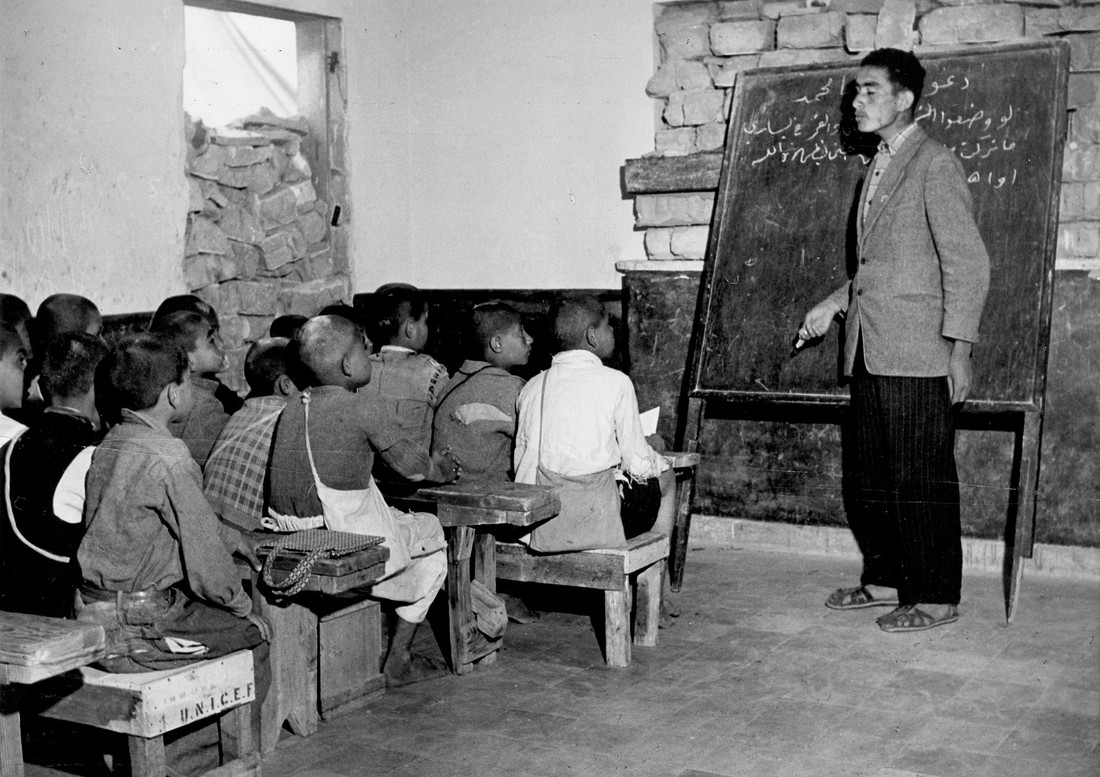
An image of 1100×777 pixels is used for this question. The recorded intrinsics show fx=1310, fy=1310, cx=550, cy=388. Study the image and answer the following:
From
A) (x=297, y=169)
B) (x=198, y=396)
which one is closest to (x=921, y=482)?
(x=198, y=396)

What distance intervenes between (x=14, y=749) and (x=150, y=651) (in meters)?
0.39

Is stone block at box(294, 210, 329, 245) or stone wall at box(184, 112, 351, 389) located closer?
stone wall at box(184, 112, 351, 389)

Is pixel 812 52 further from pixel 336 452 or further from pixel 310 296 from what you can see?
pixel 336 452

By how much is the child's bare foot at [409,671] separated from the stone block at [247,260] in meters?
2.99

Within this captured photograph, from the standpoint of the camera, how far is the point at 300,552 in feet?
12.4

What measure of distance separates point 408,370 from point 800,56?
8.01 feet

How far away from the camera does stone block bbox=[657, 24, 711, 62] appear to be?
21.3 ft

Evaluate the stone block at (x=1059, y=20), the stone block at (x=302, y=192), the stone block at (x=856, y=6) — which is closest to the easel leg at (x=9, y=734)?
the stone block at (x=302, y=192)

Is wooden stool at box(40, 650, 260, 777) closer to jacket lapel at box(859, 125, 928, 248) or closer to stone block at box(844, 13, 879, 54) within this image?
jacket lapel at box(859, 125, 928, 248)

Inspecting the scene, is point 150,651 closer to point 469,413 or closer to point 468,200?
point 469,413

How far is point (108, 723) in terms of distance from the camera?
10.8 feet

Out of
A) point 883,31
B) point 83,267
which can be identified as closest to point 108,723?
point 83,267

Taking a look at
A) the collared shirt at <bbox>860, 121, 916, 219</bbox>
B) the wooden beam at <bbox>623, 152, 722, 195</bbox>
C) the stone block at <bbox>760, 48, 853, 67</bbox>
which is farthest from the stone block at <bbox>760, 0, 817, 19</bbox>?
Answer: the collared shirt at <bbox>860, 121, 916, 219</bbox>

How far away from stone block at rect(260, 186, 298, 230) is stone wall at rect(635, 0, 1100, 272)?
1926mm
